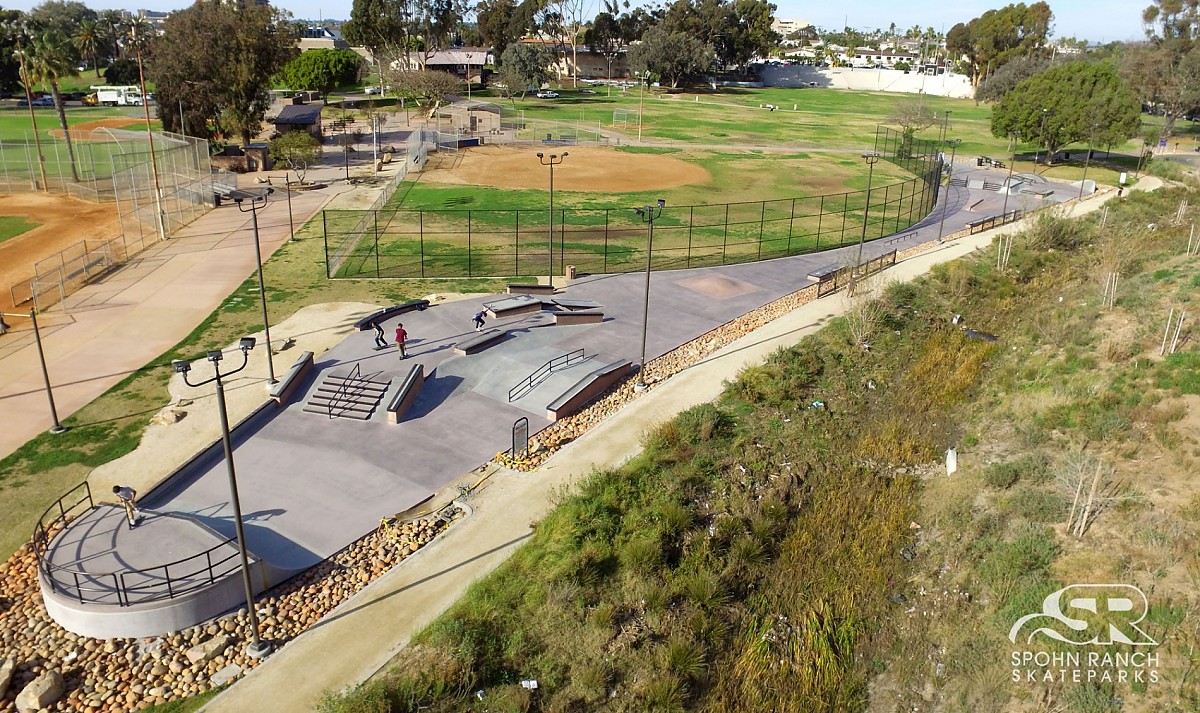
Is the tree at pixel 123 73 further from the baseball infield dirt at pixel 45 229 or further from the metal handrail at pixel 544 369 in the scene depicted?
the metal handrail at pixel 544 369

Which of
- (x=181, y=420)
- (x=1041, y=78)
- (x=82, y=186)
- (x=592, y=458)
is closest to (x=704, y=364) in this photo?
(x=592, y=458)

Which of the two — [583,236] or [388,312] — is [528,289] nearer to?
[388,312]

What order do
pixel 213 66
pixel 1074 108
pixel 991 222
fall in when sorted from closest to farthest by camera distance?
pixel 991 222 → pixel 213 66 → pixel 1074 108

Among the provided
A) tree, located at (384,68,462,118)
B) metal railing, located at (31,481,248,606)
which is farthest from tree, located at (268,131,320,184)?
metal railing, located at (31,481,248,606)

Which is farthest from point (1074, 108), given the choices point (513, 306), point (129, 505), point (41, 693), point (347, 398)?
point (41, 693)

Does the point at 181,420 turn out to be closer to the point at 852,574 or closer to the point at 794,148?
the point at 852,574
